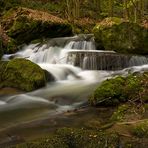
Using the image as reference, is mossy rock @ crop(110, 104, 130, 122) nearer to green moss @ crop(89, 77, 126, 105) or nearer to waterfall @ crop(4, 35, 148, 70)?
green moss @ crop(89, 77, 126, 105)

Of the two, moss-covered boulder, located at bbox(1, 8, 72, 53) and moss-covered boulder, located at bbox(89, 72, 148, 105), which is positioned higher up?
moss-covered boulder, located at bbox(1, 8, 72, 53)

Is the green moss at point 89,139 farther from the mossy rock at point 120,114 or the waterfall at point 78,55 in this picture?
the waterfall at point 78,55

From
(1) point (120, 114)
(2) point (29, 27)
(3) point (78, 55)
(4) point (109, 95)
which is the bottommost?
(1) point (120, 114)

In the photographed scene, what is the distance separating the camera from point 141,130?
5.96 m

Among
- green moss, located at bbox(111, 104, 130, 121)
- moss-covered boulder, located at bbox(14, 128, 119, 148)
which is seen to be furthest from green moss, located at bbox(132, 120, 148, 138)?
green moss, located at bbox(111, 104, 130, 121)

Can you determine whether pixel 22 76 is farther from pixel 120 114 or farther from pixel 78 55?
pixel 120 114

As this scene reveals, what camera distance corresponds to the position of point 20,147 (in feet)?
17.8

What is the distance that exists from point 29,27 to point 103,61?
16.8 ft

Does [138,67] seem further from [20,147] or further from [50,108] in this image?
[20,147]

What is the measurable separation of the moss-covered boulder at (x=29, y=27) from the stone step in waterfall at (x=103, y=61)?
3983 millimetres

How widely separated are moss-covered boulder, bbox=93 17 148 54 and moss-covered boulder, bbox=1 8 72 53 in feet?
11.2

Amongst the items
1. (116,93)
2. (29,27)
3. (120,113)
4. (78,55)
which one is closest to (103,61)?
(78,55)

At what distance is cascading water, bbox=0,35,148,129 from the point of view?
9.37 meters

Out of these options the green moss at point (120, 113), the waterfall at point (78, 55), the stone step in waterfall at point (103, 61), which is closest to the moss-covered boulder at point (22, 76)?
the stone step in waterfall at point (103, 61)
